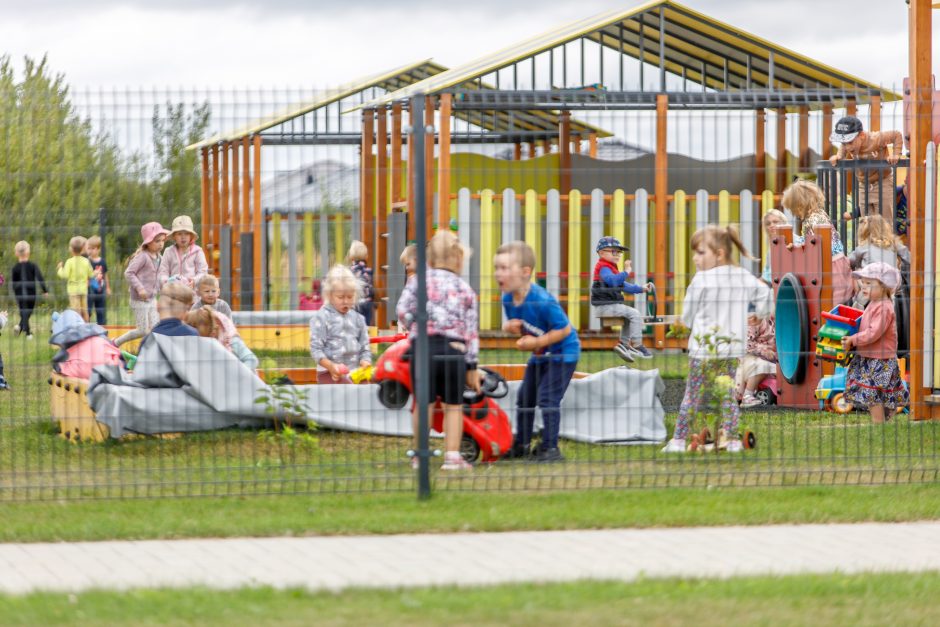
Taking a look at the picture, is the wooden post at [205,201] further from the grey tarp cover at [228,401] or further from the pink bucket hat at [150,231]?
the grey tarp cover at [228,401]

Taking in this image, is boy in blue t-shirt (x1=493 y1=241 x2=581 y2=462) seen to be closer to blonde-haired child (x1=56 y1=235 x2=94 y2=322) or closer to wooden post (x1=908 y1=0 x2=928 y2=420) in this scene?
blonde-haired child (x1=56 y1=235 x2=94 y2=322)

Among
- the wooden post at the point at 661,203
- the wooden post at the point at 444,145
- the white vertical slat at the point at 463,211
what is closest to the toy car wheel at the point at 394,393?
the wooden post at the point at 661,203

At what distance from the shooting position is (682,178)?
2216cm

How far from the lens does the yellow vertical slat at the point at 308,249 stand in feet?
30.1

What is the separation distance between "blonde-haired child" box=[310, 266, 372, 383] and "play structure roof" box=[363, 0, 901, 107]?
A: 769 cm

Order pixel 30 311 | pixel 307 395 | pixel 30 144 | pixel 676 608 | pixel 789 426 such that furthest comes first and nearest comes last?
1. pixel 789 426
2. pixel 307 395
3. pixel 30 311
4. pixel 30 144
5. pixel 676 608

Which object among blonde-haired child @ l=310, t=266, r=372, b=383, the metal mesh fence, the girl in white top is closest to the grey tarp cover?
the metal mesh fence

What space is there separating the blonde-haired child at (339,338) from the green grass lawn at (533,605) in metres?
5.35

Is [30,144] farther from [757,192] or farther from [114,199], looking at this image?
[757,192]

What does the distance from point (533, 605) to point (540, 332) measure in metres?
4.07

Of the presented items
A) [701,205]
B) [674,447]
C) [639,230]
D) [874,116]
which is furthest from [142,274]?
[701,205]

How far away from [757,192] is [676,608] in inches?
642

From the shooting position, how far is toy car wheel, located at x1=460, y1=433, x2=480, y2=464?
985 centimetres

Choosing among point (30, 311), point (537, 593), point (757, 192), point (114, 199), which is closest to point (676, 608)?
point (537, 593)
